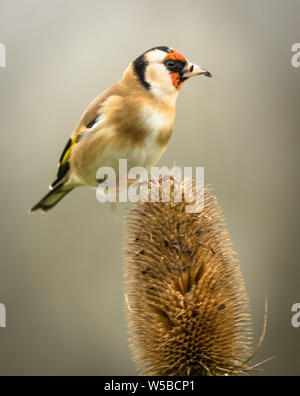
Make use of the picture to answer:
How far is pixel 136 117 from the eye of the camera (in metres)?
2.42

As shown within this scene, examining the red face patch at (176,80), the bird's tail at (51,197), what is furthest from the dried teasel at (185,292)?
the bird's tail at (51,197)

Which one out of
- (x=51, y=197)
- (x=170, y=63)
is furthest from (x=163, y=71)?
(x=51, y=197)

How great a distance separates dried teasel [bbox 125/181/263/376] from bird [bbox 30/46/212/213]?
1.71ft

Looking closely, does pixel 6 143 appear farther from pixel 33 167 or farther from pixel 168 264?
pixel 168 264

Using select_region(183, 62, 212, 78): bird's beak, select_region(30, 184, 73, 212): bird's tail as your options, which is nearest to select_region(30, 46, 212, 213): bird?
select_region(183, 62, 212, 78): bird's beak

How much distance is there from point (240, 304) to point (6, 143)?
140 inches

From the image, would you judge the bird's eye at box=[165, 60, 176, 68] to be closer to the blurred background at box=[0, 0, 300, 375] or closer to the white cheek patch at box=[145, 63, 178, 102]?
the white cheek patch at box=[145, 63, 178, 102]

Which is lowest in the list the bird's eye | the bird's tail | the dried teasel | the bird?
the dried teasel

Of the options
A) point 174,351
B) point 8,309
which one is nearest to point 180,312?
point 174,351

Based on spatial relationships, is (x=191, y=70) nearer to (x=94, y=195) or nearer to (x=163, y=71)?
(x=163, y=71)

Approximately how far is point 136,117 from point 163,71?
23 centimetres

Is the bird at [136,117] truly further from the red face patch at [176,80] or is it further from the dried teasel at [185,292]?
the dried teasel at [185,292]

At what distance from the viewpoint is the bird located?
7.67ft

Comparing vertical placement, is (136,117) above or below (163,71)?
below
